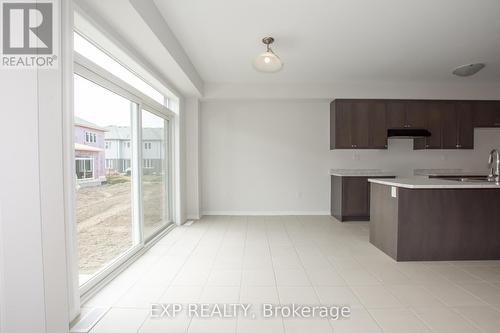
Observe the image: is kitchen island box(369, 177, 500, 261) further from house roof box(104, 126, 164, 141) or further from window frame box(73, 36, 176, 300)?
house roof box(104, 126, 164, 141)

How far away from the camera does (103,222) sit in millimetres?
2709

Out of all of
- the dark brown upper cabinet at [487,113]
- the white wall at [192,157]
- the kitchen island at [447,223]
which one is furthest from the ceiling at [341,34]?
the kitchen island at [447,223]

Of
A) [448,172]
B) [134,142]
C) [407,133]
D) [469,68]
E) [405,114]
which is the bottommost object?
[448,172]

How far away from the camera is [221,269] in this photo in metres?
2.85

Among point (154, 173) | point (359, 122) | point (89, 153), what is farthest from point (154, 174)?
point (359, 122)

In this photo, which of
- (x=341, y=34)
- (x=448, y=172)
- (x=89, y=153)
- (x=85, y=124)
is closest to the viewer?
(x=85, y=124)

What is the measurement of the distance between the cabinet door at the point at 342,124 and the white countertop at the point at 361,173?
569 millimetres

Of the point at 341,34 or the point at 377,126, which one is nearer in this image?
the point at 341,34

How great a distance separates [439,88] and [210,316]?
19.6ft

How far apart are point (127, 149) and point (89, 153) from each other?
77 centimetres

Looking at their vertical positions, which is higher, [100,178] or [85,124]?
[85,124]

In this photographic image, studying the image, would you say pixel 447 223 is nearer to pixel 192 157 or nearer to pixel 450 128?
pixel 450 128

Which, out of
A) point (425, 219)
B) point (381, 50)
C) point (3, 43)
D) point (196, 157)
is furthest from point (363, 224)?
point (3, 43)

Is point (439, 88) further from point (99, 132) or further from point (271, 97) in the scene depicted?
point (99, 132)
